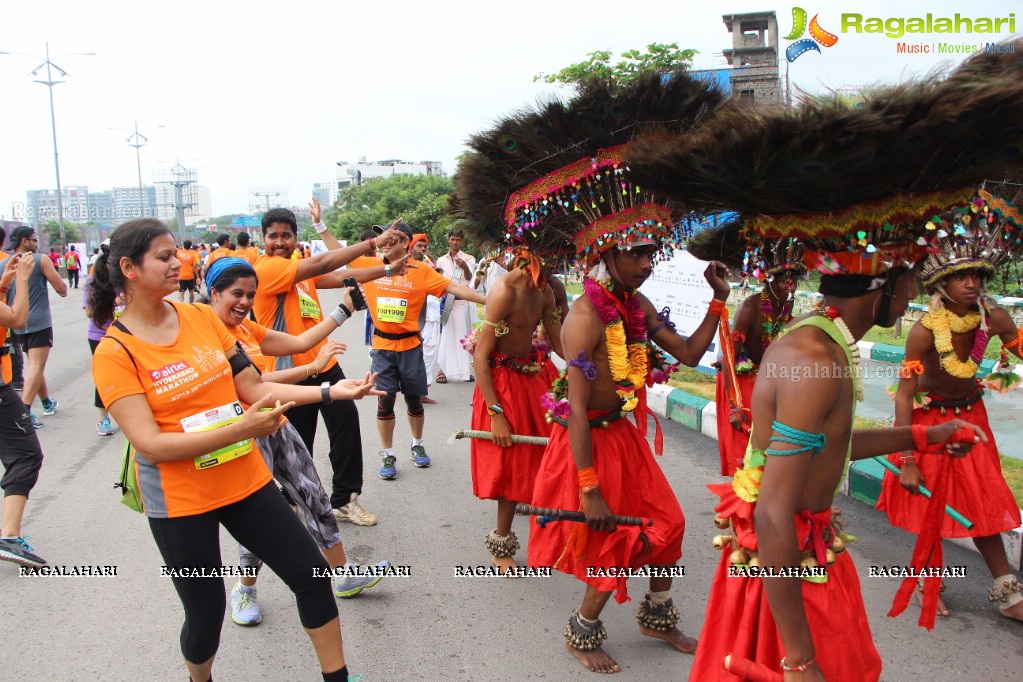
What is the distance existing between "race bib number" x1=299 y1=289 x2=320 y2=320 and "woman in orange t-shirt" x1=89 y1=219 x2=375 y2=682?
1.91 metres

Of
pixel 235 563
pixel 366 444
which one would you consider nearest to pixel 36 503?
pixel 235 563

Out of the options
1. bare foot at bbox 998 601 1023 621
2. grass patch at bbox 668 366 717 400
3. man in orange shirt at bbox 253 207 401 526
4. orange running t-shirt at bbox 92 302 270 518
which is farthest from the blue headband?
grass patch at bbox 668 366 717 400

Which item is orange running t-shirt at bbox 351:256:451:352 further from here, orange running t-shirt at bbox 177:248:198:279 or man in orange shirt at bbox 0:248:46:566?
orange running t-shirt at bbox 177:248:198:279

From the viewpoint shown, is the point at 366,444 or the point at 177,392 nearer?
the point at 177,392

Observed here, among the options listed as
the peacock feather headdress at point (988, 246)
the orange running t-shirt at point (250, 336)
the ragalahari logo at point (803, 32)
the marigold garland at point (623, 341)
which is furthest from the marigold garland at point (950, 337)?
the ragalahari logo at point (803, 32)

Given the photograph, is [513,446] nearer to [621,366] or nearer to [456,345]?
[621,366]

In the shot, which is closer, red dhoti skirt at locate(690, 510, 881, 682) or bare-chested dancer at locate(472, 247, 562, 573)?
red dhoti skirt at locate(690, 510, 881, 682)

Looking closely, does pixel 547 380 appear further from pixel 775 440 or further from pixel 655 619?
pixel 775 440

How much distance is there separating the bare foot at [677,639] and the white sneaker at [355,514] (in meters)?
2.29

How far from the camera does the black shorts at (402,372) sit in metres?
6.38

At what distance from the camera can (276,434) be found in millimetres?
4035

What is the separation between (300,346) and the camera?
4.04m

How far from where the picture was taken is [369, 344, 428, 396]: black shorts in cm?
638

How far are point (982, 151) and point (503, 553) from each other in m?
3.44
